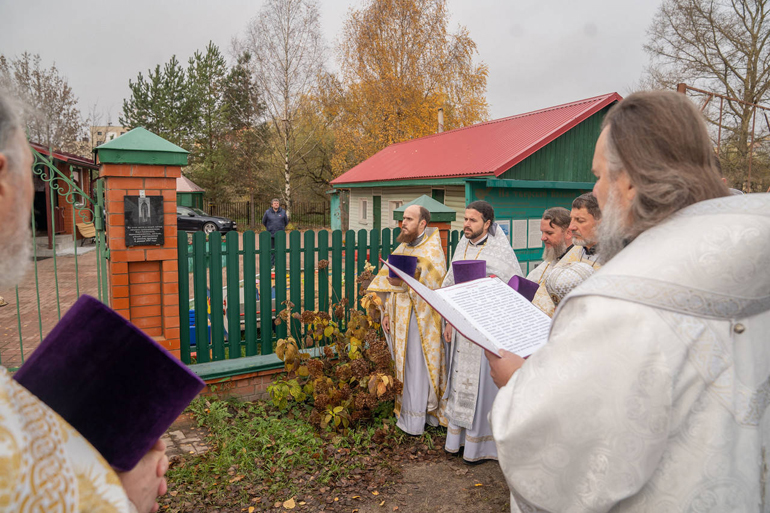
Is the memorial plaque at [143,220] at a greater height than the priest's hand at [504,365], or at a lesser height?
greater

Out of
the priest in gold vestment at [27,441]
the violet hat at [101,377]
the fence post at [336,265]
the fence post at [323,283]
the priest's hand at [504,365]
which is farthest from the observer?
the fence post at [336,265]

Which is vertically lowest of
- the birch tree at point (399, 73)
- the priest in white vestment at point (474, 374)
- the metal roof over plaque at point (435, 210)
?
the priest in white vestment at point (474, 374)

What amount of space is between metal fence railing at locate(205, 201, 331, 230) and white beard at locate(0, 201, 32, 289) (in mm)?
30328

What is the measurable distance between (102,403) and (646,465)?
1229 mm

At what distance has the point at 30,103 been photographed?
1.21 m

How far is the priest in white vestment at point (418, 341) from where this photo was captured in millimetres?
4320

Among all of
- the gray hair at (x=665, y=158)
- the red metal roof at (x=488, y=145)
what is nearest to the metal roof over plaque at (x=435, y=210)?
the gray hair at (x=665, y=158)

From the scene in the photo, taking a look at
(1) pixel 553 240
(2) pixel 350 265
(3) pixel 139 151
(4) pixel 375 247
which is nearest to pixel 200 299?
(3) pixel 139 151

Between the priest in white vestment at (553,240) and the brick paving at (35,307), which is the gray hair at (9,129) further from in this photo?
the priest in white vestment at (553,240)

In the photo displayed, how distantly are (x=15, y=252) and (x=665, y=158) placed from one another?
1.50m

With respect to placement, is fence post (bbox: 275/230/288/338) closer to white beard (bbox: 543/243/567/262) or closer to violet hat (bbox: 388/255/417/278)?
violet hat (bbox: 388/255/417/278)

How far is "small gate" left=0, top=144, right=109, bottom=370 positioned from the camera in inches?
152

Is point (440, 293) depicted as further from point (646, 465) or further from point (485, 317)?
point (646, 465)

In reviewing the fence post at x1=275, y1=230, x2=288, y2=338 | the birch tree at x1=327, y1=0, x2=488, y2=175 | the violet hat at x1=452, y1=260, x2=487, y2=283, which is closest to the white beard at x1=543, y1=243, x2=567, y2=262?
the violet hat at x1=452, y1=260, x2=487, y2=283
